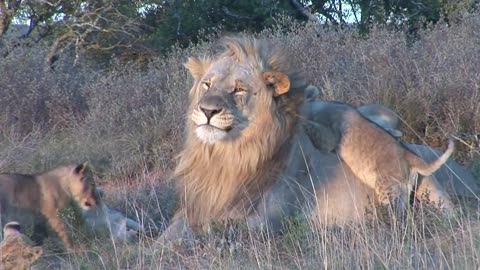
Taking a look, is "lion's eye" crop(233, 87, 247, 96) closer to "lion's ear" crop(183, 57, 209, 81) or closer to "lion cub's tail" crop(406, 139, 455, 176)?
"lion's ear" crop(183, 57, 209, 81)

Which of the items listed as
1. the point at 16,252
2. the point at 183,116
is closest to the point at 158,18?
the point at 183,116

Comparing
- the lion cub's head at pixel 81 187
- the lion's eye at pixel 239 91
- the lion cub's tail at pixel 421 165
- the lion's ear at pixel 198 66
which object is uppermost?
the lion's ear at pixel 198 66

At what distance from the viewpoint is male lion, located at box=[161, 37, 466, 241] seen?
5.54m

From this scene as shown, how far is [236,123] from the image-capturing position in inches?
216

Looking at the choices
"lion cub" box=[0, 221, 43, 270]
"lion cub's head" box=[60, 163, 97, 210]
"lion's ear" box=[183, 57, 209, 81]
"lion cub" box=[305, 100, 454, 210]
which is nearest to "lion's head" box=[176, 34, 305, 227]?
"lion's ear" box=[183, 57, 209, 81]

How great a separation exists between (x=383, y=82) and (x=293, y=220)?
3.43 meters

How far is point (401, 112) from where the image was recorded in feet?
27.7

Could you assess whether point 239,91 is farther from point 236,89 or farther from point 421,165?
point 421,165

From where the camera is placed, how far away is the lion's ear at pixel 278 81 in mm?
5609

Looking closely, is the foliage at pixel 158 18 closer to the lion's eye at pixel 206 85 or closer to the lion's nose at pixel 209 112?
the lion's eye at pixel 206 85

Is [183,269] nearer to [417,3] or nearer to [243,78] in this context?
[243,78]

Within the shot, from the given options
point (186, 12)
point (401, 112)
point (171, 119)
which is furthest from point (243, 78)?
A: point (186, 12)

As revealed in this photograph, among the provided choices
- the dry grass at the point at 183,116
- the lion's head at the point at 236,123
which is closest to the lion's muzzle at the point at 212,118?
the lion's head at the point at 236,123

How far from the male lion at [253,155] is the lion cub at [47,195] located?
64 cm
